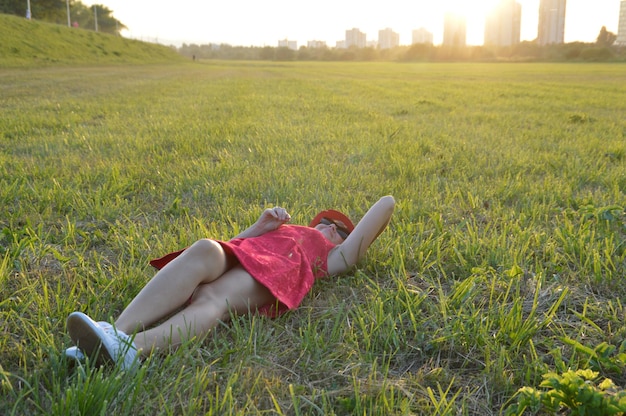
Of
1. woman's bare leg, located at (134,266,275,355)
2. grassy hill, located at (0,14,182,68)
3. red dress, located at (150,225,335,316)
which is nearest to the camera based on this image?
woman's bare leg, located at (134,266,275,355)

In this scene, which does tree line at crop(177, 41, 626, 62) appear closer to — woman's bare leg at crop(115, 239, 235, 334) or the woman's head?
the woman's head

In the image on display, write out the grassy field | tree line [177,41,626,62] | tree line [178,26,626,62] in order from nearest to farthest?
the grassy field < tree line [177,41,626,62] < tree line [178,26,626,62]

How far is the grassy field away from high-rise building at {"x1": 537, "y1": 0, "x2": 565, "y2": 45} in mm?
125713

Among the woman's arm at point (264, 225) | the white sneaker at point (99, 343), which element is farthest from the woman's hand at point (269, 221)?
the white sneaker at point (99, 343)

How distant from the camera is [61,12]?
186 ft

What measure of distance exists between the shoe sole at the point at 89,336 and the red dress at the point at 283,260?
0.61 meters

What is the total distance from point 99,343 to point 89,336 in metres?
0.04

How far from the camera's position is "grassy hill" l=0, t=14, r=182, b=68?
25.7 m

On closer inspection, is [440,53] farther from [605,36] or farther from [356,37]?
[356,37]

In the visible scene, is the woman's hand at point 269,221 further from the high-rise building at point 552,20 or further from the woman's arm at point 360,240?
the high-rise building at point 552,20

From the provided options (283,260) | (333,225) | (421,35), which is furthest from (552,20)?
(283,260)

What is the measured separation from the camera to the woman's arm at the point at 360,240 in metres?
2.57

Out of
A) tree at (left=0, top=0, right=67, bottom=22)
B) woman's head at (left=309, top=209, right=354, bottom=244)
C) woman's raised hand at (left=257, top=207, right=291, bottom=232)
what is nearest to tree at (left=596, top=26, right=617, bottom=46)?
tree at (left=0, top=0, right=67, bottom=22)

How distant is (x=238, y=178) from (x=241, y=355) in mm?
2691
